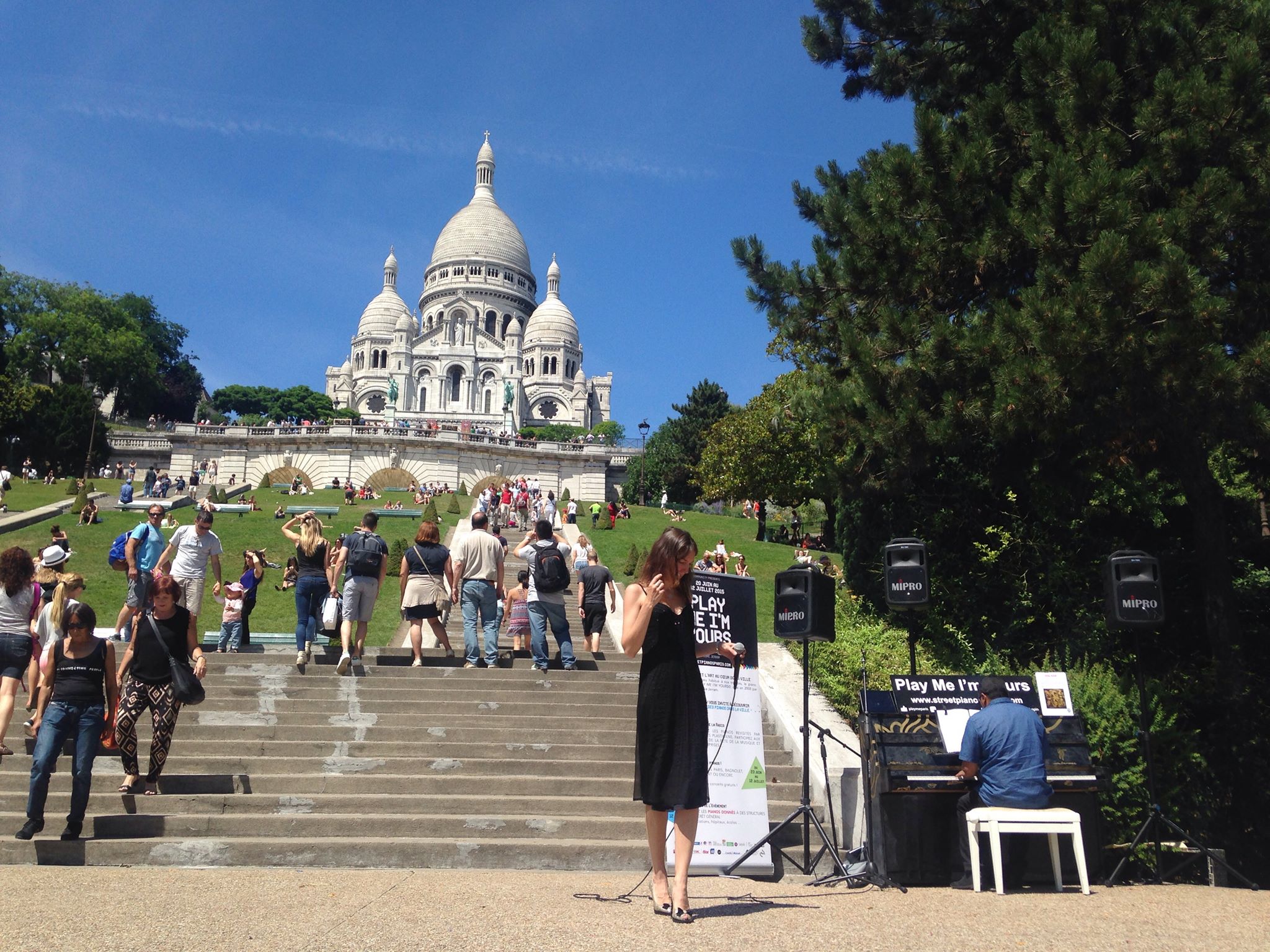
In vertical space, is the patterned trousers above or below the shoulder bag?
below

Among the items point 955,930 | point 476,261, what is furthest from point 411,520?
point 476,261

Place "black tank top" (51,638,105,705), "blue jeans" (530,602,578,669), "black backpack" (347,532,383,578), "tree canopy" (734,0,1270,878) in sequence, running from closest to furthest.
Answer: "black tank top" (51,638,105,705)
"tree canopy" (734,0,1270,878)
"black backpack" (347,532,383,578)
"blue jeans" (530,602,578,669)

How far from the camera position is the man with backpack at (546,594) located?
391 inches

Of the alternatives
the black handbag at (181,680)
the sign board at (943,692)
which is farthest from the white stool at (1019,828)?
the black handbag at (181,680)

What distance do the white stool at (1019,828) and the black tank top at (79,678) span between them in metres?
5.17

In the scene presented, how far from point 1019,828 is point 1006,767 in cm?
34

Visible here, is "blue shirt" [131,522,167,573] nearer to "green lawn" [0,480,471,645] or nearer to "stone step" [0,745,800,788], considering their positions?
"stone step" [0,745,800,788]

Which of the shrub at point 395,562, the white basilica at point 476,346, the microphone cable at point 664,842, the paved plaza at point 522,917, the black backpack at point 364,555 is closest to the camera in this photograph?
the paved plaza at point 522,917

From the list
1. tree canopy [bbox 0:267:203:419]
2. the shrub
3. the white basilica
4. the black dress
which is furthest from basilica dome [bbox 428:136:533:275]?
the black dress

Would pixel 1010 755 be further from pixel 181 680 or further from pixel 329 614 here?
pixel 329 614

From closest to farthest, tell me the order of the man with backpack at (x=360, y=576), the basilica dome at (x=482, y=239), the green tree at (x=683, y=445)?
1. the man with backpack at (x=360, y=576)
2. the green tree at (x=683, y=445)
3. the basilica dome at (x=482, y=239)

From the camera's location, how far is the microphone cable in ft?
15.5

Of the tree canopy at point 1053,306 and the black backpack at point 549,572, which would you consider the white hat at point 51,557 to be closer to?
the black backpack at point 549,572

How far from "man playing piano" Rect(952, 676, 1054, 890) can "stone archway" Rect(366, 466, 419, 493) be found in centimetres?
4702
